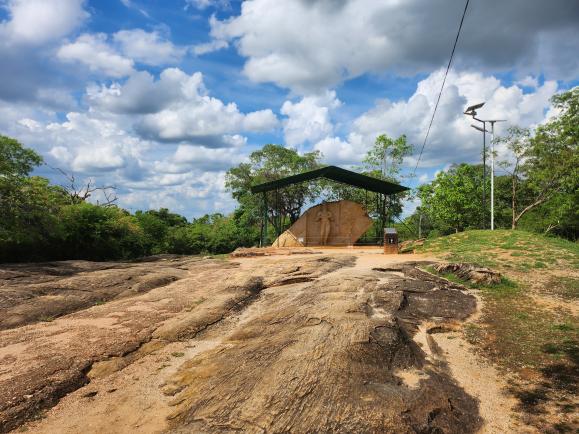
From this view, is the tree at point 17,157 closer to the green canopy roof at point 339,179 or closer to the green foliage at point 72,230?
the green foliage at point 72,230

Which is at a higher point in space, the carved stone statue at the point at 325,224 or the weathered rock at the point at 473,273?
the carved stone statue at the point at 325,224

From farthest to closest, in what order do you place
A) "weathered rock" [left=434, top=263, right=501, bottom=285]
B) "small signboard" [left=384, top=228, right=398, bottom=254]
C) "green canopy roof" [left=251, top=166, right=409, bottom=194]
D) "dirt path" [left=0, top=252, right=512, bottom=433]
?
"green canopy roof" [left=251, top=166, right=409, bottom=194]
"small signboard" [left=384, top=228, right=398, bottom=254]
"weathered rock" [left=434, top=263, right=501, bottom=285]
"dirt path" [left=0, top=252, right=512, bottom=433]

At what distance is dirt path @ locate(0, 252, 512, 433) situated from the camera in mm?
5418

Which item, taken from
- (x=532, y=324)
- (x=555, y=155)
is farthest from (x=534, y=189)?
(x=532, y=324)

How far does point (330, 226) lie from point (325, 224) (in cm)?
39

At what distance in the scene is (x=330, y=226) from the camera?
28969mm

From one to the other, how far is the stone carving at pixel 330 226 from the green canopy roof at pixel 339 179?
6.35 feet

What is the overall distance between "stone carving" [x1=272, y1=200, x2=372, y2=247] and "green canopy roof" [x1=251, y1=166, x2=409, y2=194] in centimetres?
193

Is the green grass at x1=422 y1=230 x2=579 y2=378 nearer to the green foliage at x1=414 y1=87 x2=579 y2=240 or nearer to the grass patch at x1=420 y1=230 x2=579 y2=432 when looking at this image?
the grass patch at x1=420 y1=230 x2=579 y2=432

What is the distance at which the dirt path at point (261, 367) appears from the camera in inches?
213

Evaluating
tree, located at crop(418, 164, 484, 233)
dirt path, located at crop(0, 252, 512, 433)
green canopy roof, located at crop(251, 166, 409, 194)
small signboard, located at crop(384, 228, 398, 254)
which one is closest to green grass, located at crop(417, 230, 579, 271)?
small signboard, located at crop(384, 228, 398, 254)

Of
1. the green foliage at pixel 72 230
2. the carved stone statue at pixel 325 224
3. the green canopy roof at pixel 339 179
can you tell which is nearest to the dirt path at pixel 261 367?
the green foliage at pixel 72 230

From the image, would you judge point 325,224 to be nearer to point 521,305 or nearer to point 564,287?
point 564,287

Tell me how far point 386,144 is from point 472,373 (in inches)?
1314
